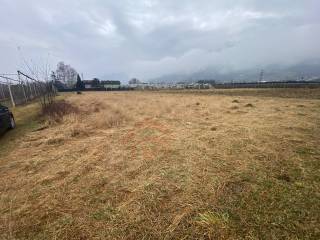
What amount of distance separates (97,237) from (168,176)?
1705 millimetres

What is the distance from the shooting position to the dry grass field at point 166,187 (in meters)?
2.58

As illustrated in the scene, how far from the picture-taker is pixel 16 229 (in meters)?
2.70

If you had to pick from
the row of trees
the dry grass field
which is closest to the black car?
the dry grass field

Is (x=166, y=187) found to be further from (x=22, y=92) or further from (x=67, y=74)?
(x=67, y=74)

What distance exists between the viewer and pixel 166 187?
3492mm

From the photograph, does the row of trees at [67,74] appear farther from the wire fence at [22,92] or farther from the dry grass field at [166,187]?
the dry grass field at [166,187]

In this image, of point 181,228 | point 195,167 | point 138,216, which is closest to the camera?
point 181,228

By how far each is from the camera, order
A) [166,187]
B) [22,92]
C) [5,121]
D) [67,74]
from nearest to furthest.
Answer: [166,187], [5,121], [22,92], [67,74]

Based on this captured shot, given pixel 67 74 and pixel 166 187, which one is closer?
pixel 166 187

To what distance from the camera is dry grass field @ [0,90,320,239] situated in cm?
258

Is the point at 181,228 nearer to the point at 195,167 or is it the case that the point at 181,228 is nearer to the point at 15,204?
the point at 195,167

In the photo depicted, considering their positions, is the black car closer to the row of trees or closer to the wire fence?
the wire fence

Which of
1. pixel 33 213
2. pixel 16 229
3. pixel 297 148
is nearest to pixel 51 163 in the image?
pixel 33 213

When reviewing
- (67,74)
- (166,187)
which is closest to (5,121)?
(166,187)
